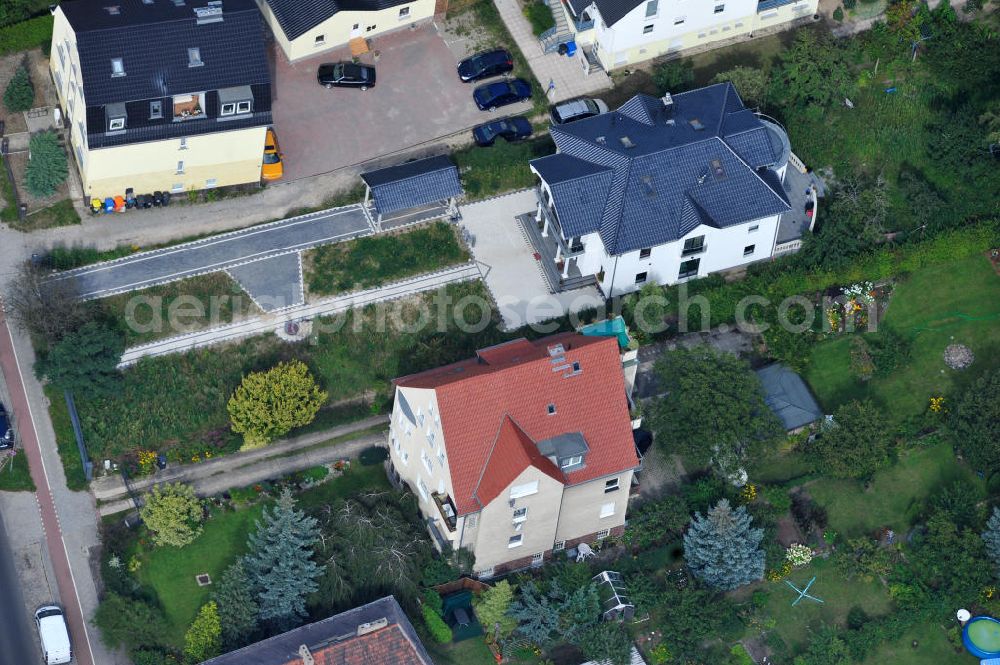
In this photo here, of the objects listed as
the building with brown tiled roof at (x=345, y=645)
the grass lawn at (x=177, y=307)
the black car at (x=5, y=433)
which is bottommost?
the building with brown tiled roof at (x=345, y=645)

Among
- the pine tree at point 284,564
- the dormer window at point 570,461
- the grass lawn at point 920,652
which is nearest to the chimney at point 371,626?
the pine tree at point 284,564

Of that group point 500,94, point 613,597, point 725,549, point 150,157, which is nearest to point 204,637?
point 613,597

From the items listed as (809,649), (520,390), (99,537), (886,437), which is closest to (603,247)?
(520,390)

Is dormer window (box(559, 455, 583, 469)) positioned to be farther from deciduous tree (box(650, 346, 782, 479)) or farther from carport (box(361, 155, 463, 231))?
carport (box(361, 155, 463, 231))

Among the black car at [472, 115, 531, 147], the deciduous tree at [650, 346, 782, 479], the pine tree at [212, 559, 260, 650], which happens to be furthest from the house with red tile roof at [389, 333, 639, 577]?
the black car at [472, 115, 531, 147]

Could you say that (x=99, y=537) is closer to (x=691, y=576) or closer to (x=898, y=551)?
(x=691, y=576)

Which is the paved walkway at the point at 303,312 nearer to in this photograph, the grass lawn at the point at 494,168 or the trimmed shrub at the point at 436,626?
the grass lawn at the point at 494,168

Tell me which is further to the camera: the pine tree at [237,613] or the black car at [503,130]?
the black car at [503,130]
